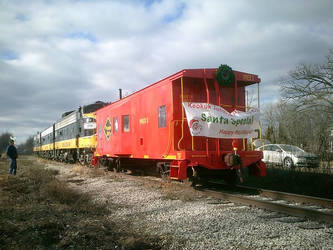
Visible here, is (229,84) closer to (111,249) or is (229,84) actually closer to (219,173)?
(219,173)

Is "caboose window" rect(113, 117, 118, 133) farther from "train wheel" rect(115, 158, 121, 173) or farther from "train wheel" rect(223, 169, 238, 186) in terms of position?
"train wheel" rect(223, 169, 238, 186)

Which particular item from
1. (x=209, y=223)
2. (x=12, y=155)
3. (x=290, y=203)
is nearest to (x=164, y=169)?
(x=290, y=203)

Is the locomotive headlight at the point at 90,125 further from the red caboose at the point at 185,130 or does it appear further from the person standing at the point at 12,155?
the red caboose at the point at 185,130

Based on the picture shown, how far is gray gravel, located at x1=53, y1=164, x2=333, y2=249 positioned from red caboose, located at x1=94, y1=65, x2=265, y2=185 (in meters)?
0.94

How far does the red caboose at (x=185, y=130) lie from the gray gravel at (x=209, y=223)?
941 mm

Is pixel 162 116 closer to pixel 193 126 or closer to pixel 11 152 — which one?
pixel 193 126

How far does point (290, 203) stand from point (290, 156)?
8.94 metres

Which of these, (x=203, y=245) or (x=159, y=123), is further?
(x=159, y=123)

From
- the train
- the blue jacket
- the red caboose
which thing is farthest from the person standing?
the red caboose

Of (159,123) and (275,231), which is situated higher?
(159,123)

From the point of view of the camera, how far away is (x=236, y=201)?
645 cm

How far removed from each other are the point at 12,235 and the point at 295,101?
73.4 feet

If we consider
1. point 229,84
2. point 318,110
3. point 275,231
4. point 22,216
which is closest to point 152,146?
point 229,84

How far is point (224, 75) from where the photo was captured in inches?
316
